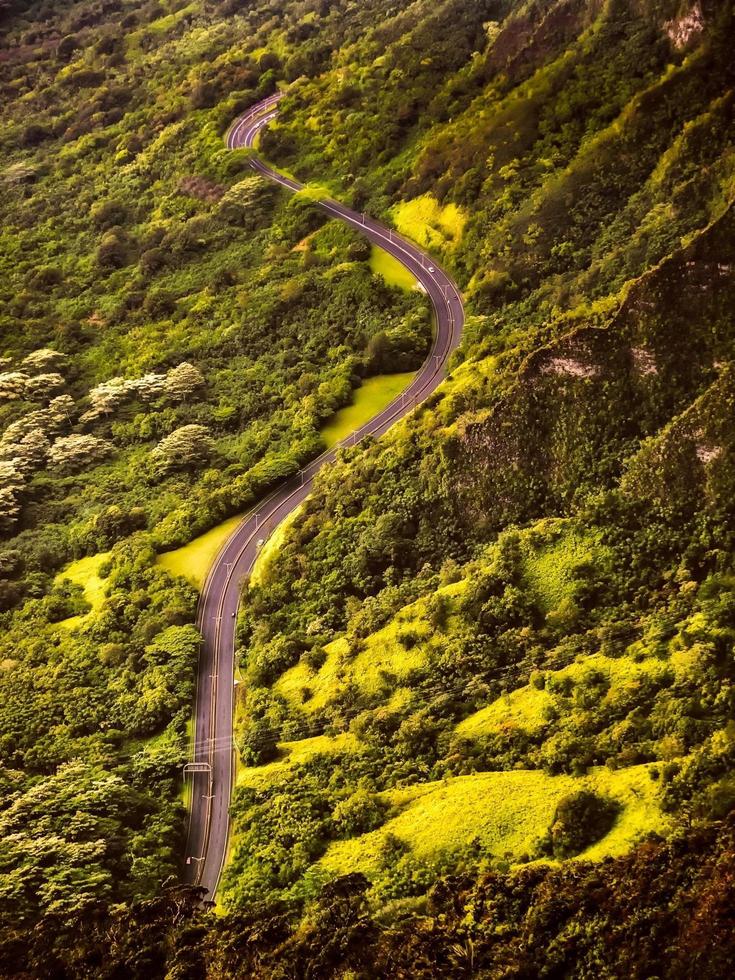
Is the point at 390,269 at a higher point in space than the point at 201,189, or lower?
lower

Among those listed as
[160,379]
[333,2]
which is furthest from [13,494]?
[333,2]

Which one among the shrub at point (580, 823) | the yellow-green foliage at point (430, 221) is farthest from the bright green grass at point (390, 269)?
the shrub at point (580, 823)

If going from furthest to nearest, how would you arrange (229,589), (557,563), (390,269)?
(390,269) → (229,589) → (557,563)

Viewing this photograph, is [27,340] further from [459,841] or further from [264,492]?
[459,841]

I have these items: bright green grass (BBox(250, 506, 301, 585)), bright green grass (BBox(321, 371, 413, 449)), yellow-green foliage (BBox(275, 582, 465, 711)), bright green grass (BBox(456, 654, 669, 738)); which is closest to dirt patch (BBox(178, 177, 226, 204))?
bright green grass (BBox(321, 371, 413, 449))

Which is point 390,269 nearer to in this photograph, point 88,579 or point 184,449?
point 184,449

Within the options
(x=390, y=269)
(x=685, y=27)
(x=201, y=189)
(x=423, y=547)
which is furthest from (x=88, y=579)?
(x=685, y=27)
